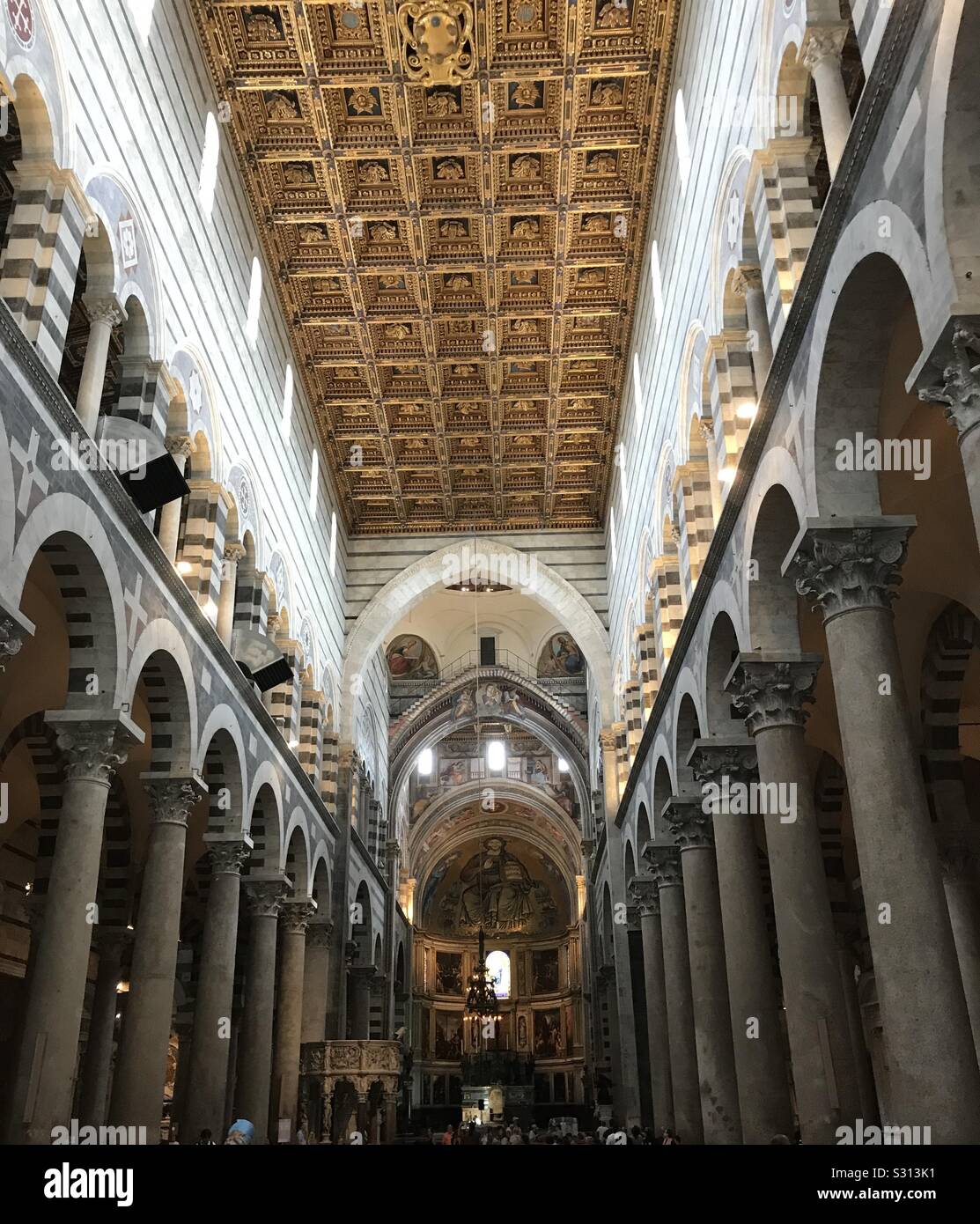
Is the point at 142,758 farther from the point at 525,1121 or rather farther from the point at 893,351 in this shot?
the point at 525,1121

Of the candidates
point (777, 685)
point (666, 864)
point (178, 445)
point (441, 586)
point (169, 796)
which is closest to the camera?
point (777, 685)

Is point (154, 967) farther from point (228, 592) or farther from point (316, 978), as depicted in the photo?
point (316, 978)

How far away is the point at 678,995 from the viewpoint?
647 inches

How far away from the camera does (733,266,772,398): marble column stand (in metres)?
11.5

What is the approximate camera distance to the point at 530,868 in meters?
48.8

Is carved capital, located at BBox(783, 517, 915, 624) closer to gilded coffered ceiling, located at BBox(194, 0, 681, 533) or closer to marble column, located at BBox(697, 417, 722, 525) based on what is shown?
marble column, located at BBox(697, 417, 722, 525)

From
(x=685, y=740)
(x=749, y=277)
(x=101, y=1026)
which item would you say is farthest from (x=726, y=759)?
(x=101, y=1026)

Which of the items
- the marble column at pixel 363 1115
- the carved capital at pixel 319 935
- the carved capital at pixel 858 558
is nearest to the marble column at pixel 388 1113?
the marble column at pixel 363 1115

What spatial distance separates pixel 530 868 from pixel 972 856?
116ft

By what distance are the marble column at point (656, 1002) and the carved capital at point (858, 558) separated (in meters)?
11.1

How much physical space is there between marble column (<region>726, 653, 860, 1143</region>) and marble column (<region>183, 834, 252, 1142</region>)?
27.6 feet

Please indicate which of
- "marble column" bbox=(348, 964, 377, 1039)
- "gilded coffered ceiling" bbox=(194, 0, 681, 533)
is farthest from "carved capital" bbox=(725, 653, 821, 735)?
"marble column" bbox=(348, 964, 377, 1039)

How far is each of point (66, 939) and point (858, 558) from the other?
779cm

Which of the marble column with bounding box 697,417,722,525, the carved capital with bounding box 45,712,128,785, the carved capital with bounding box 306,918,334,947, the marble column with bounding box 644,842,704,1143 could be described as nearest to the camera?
the carved capital with bounding box 45,712,128,785
